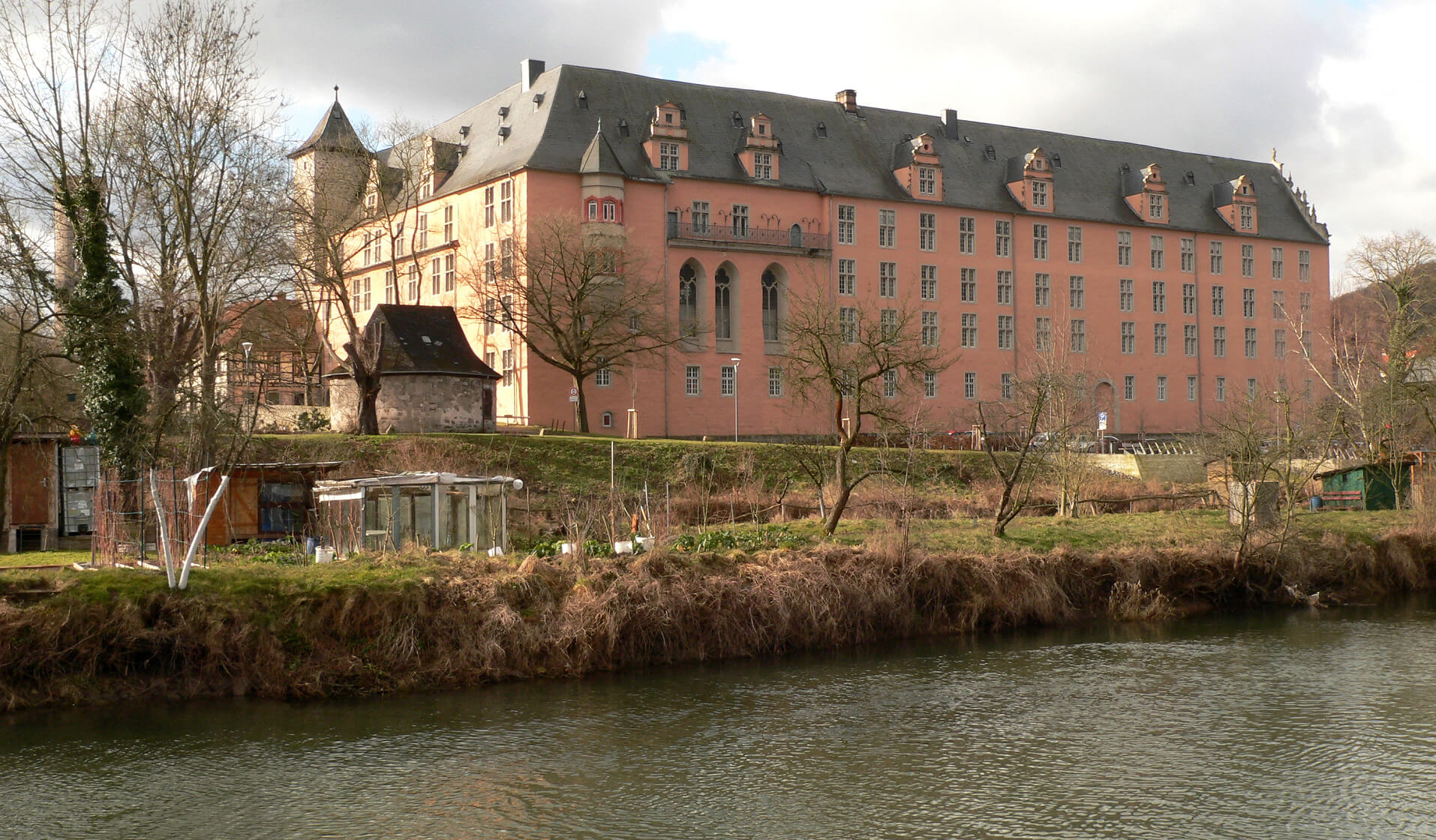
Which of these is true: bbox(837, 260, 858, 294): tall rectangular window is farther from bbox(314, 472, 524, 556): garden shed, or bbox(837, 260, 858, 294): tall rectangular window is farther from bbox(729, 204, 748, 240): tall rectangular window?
bbox(314, 472, 524, 556): garden shed

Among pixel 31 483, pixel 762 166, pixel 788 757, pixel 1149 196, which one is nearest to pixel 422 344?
pixel 31 483

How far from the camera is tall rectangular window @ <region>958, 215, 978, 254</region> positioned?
190ft

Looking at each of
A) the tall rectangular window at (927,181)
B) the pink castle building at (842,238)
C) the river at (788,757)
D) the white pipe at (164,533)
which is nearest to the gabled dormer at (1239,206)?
the pink castle building at (842,238)

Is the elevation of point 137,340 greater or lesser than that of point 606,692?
greater

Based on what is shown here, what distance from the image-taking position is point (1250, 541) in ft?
83.7

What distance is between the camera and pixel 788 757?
46.6 feet

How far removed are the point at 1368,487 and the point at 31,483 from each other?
31709 mm

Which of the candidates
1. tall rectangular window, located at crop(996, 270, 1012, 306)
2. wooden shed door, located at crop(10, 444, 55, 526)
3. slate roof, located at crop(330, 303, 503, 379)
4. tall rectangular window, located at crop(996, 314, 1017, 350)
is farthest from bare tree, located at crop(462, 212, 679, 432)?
wooden shed door, located at crop(10, 444, 55, 526)

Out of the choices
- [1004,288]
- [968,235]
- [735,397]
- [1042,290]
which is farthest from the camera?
[1042,290]

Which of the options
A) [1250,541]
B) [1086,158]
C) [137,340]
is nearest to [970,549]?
[1250,541]

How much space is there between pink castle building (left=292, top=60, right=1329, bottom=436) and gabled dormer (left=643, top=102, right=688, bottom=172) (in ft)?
0.25

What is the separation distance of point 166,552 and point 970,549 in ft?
44.0

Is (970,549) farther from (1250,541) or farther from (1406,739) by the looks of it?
(1406,739)

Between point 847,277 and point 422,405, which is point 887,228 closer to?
point 847,277
